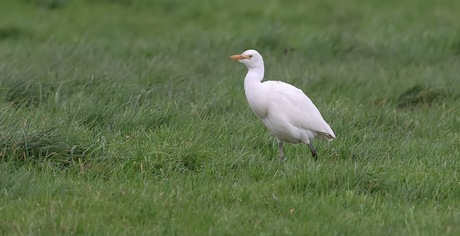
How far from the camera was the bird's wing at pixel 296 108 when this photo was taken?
6.98 meters

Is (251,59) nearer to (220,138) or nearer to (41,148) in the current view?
(220,138)

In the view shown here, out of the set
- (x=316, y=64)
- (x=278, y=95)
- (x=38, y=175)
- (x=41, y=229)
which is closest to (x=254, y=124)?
(x=278, y=95)

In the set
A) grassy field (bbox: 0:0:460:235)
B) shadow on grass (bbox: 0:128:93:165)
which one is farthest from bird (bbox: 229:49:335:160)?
shadow on grass (bbox: 0:128:93:165)

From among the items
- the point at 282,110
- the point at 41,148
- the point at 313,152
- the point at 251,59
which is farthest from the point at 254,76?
the point at 41,148

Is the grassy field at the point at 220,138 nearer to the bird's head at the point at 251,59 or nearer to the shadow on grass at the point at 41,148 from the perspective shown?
the shadow on grass at the point at 41,148

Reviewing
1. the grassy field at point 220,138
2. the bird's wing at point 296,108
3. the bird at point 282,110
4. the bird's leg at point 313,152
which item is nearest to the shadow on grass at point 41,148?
the grassy field at point 220,138

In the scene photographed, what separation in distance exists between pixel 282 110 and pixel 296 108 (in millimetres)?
133

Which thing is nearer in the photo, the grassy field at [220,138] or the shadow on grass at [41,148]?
the grassy field at [220,138]

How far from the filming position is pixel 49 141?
646 cm

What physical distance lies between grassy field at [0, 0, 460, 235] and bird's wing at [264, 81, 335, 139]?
23 centimetres

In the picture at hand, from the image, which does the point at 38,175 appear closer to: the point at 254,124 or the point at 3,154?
the point at 3,154

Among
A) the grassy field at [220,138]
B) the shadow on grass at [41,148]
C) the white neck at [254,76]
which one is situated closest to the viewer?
the grassy field at [220,138]

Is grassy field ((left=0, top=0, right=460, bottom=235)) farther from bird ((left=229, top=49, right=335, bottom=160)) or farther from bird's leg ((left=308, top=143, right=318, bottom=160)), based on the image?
bird ((left=229, top=49, right=335, bottom=160))

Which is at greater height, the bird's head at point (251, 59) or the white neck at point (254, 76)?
the bird's head at point (251, 59)
